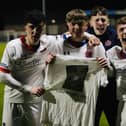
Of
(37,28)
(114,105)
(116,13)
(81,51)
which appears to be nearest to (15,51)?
(37,28)

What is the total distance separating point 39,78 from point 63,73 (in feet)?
0.89

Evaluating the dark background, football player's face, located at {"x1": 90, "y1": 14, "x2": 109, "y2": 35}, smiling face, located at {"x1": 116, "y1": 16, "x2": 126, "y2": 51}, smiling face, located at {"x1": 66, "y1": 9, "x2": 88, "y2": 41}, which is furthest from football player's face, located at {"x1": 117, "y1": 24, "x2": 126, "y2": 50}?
the dark background

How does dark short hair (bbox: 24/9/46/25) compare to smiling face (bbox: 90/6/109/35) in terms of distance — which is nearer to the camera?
dark short hair (bbox: 24/9/46/25)

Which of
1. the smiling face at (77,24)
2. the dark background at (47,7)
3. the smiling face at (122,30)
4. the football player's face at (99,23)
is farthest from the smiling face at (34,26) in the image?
the dark background at (47,7)

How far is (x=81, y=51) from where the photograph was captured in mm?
4168

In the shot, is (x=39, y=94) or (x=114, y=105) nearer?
(x=39, y=94)

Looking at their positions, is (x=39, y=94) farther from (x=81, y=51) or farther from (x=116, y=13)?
(x=116, y=13)

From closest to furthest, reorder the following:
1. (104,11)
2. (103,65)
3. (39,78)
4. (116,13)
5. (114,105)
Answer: (103,65), (39,78), (114,105), (104,11), (116,13)

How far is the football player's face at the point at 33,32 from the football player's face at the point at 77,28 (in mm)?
266

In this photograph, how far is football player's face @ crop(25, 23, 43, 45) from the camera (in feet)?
13.4

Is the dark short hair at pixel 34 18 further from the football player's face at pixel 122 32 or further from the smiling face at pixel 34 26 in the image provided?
the football player's face at pixel 122 32

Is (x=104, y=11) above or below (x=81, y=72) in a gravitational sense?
above

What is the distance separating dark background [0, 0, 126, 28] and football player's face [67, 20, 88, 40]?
36.1 metres

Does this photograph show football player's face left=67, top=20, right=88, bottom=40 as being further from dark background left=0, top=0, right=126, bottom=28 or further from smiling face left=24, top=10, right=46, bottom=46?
dark background left=0, top=0, right=126, bottom=28
